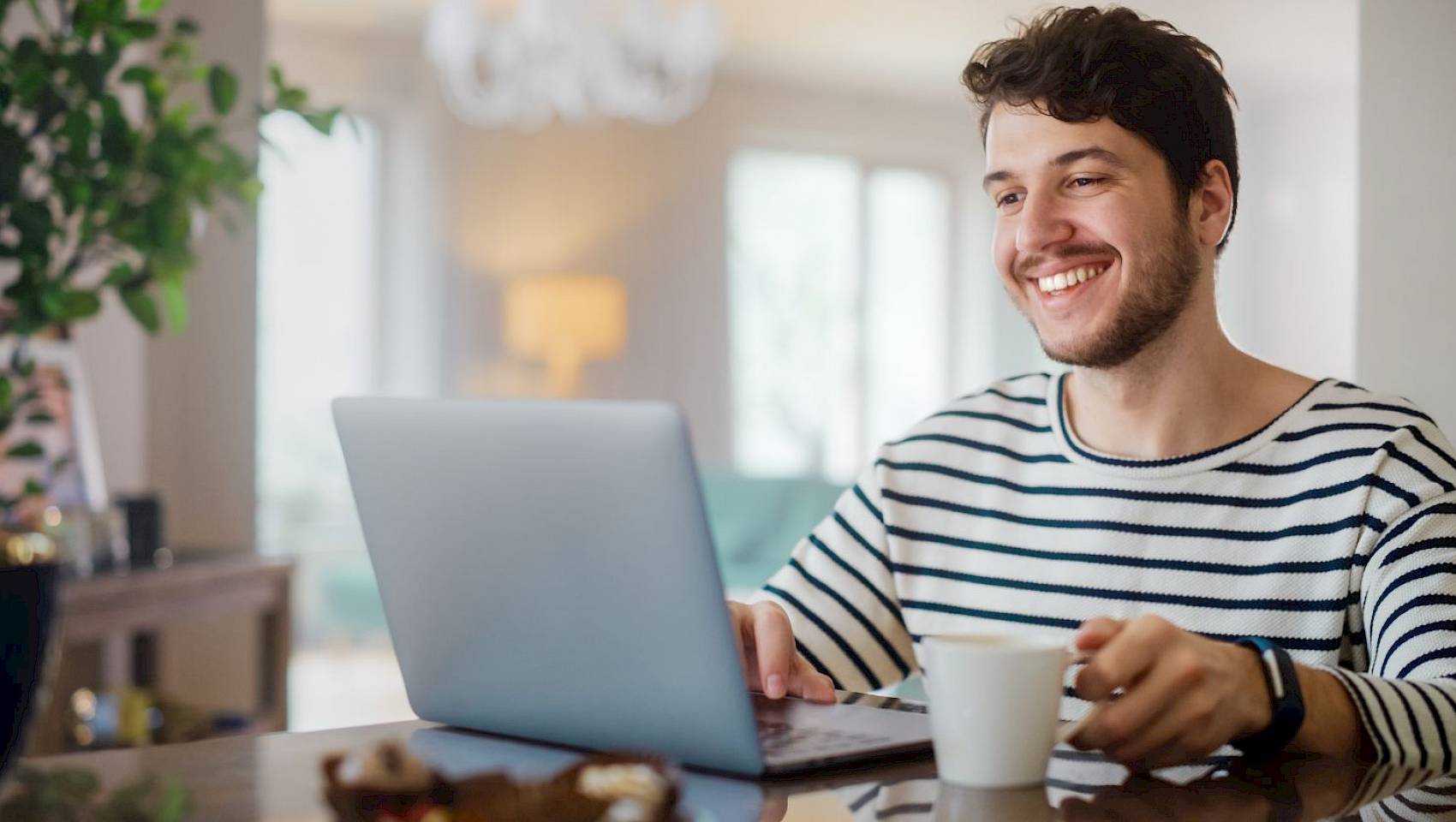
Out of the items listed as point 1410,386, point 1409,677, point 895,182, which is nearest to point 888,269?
point 895,182

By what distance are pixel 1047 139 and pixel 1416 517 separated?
457mm

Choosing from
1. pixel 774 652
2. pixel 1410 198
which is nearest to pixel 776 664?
pixel 774 652

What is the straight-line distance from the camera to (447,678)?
3.19 ft

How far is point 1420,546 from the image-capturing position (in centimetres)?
125

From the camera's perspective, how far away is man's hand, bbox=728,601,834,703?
108cm

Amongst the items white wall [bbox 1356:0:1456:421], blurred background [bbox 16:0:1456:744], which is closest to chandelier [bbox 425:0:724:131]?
blurred background [bbox 16:0:1456:744]

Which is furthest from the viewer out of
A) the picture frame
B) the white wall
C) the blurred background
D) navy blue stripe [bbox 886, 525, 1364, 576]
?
the blurred background

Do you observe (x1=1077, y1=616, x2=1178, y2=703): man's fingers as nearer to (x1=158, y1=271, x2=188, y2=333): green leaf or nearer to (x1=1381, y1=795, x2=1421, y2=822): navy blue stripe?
(x1=1381, y1=795, x2=1421, y2=822): navy blue stripe

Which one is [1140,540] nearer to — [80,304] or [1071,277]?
[1071,277]

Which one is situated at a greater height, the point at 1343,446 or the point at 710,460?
the point at 1343,446

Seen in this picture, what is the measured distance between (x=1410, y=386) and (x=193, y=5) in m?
2.72

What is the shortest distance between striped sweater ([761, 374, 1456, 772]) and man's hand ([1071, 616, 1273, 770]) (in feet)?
1.00

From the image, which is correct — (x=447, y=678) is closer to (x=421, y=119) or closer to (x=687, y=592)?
(x=687, y=592)

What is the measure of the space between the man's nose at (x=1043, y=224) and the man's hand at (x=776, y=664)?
1.60 ft
